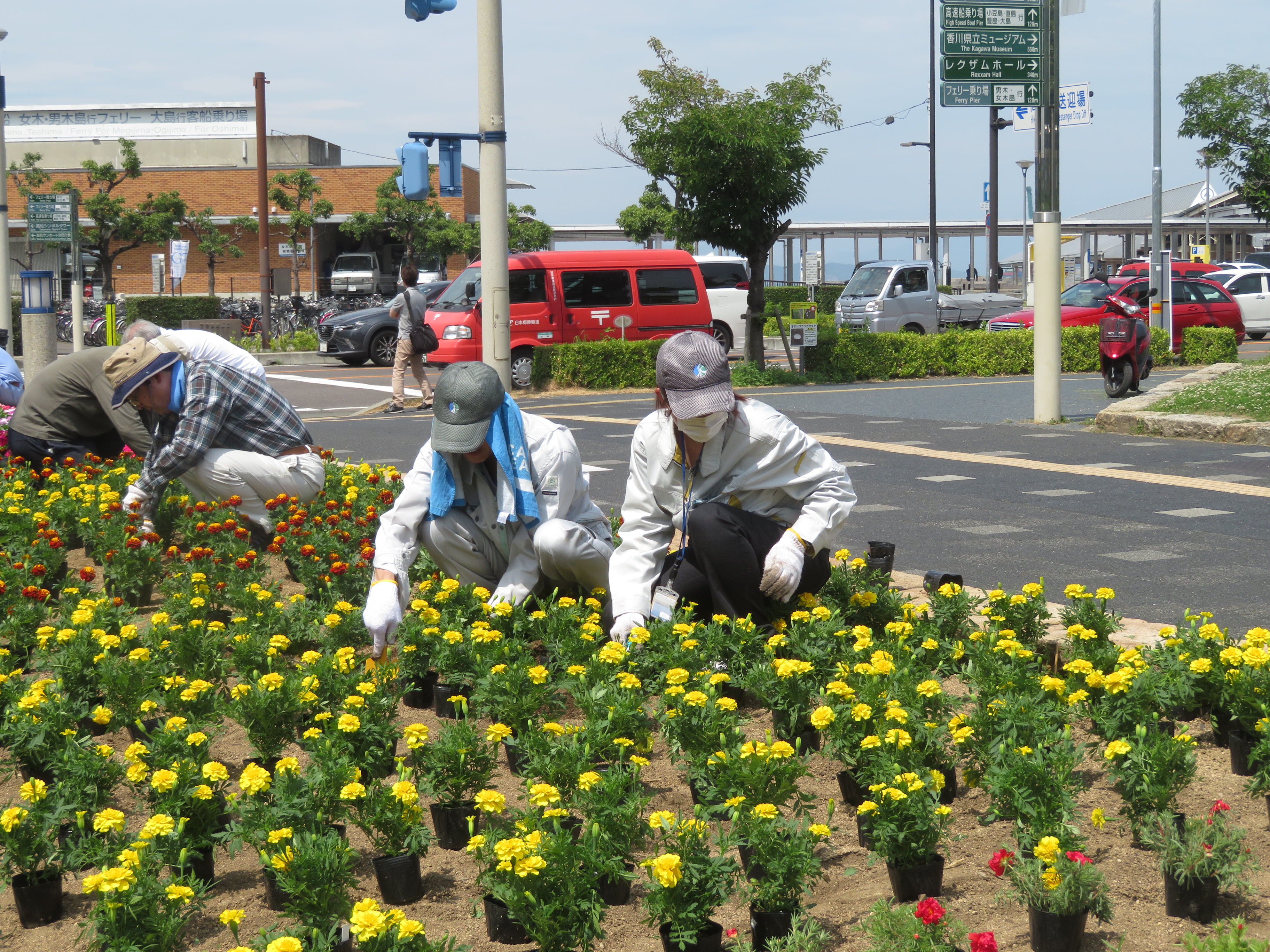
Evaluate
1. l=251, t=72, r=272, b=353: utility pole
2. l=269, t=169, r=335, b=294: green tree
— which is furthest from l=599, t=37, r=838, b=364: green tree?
l=269, t=169, r=335, b=294: green tree

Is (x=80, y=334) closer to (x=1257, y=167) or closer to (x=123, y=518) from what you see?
(x=123, y=518)

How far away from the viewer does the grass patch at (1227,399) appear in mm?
11547

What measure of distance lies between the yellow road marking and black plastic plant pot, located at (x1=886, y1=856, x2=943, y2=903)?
247 inches

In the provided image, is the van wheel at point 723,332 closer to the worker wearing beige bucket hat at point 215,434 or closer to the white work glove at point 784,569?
the worker wearing beige bucket hat at point 215,434

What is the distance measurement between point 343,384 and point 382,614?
17626mm

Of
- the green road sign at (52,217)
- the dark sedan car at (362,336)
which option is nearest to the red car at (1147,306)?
the dark sedan car at (362,336)

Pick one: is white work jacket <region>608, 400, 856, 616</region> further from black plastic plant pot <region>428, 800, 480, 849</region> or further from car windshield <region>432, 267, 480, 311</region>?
car windshield <region>432, 267, 480, 311</region>

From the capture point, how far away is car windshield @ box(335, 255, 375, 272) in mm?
43188

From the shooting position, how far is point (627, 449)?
11633mm

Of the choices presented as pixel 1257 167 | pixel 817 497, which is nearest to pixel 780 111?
pixel 1257 167

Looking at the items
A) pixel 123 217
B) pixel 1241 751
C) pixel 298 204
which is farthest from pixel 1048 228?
pixel 123 217

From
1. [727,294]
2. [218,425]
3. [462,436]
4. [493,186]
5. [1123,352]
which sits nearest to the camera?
[462,436]

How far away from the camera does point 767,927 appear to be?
2.45 meters

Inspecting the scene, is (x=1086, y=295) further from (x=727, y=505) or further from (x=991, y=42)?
(x=727, y=505)
